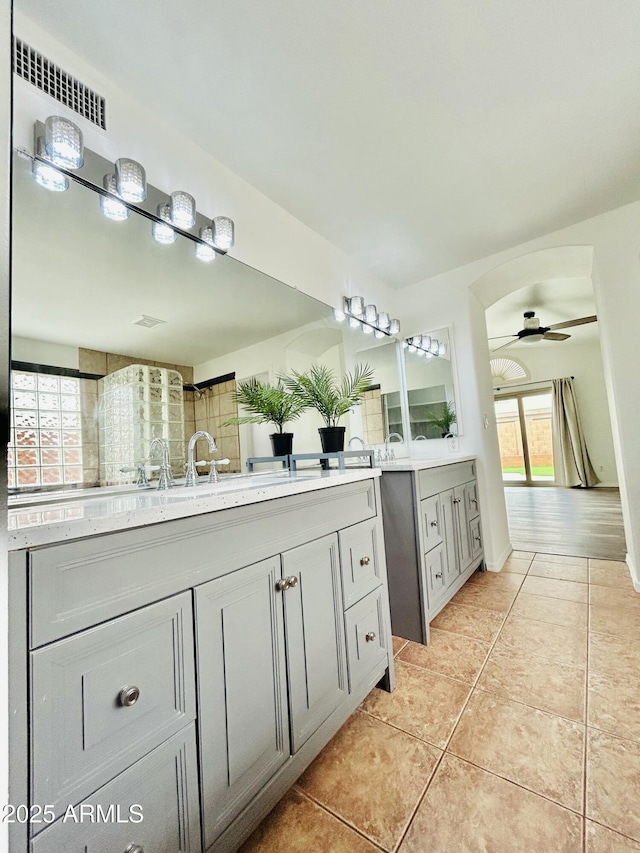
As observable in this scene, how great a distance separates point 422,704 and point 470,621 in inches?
28.8

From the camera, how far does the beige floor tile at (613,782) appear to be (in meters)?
0.90

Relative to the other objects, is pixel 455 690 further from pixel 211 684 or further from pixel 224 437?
pixel 224 437

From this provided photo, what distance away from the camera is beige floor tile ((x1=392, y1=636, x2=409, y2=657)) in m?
1.74

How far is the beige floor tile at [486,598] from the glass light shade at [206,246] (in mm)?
2382

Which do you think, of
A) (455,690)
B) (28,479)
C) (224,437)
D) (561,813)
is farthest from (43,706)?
(455,690)

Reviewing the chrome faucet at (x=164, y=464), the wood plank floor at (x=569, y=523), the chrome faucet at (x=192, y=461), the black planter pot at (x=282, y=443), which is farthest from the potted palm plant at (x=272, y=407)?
the wood plank floor at (x=569, y=523)

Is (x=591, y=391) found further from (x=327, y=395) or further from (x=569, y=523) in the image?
(x=327, y=395)

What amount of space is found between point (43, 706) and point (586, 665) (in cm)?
195

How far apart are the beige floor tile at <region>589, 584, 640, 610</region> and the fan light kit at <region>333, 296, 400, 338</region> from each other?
223 cm

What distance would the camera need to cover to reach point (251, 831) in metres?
0.86

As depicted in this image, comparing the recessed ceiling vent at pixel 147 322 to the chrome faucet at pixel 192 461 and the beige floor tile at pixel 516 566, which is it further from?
the beige floor tile at pixel 516 566

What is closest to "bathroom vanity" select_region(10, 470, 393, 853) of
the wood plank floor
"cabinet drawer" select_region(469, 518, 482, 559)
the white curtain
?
"cabinet drawer" select_region(469, 518, 482, 559)

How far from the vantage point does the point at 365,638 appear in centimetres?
132

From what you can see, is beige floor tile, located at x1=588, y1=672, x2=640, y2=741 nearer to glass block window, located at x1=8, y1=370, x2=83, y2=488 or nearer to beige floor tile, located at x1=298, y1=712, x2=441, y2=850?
beige floor tile, located at x1=298, y1=712, x2=441, y2=850
